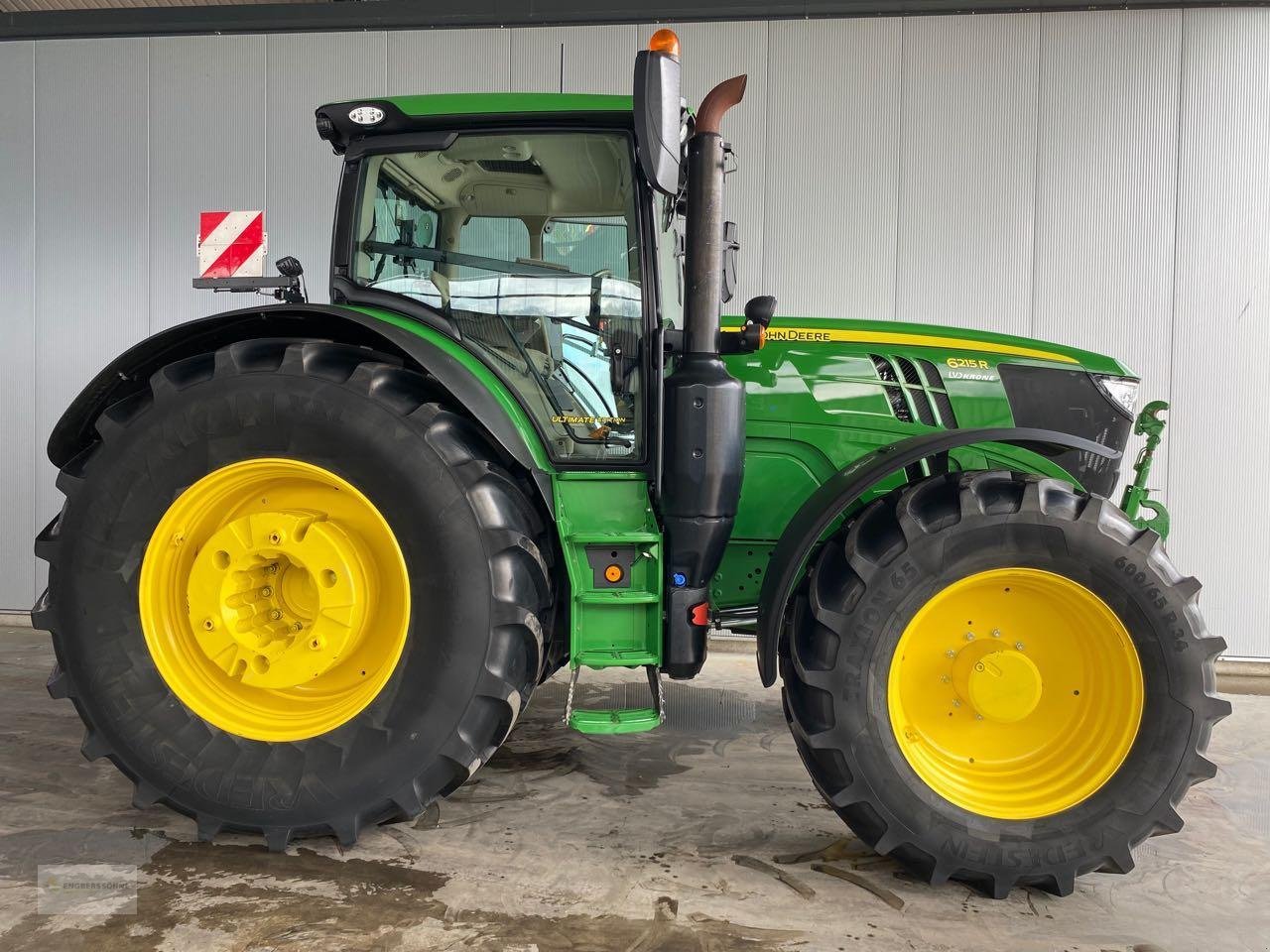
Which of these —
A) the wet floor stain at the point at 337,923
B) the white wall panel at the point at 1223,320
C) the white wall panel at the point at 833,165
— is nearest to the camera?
the wet floor stain at the point at 337,923

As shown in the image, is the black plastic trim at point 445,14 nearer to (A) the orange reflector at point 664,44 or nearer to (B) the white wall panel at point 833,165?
(B) the white wall panel at point 833,165

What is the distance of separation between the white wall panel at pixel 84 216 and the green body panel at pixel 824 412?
440 cm

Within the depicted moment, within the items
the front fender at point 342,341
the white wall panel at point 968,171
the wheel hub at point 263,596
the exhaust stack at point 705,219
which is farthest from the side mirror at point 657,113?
the white wall panel at point 968,171

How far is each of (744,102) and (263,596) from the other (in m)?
4.01

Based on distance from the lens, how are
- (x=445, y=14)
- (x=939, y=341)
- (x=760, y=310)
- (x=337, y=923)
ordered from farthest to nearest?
(x=445, y=14), (x=939, y=341), (x=760, y=310), (x=337, y=923)

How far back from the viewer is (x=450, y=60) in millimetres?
5027

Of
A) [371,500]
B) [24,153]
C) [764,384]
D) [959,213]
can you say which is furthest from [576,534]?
[24,153]

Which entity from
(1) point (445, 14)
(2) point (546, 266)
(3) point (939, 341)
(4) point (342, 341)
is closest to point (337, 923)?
(4) point (342, 341)

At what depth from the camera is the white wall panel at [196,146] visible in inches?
203

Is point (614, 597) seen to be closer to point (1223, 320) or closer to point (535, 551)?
point (535, 551)

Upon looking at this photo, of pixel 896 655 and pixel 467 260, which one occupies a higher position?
pixel 467 260

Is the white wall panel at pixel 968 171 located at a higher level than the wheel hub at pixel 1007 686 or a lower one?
higher

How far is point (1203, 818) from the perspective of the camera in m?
2.65

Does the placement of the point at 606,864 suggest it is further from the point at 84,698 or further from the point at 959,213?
the point at 959,213
